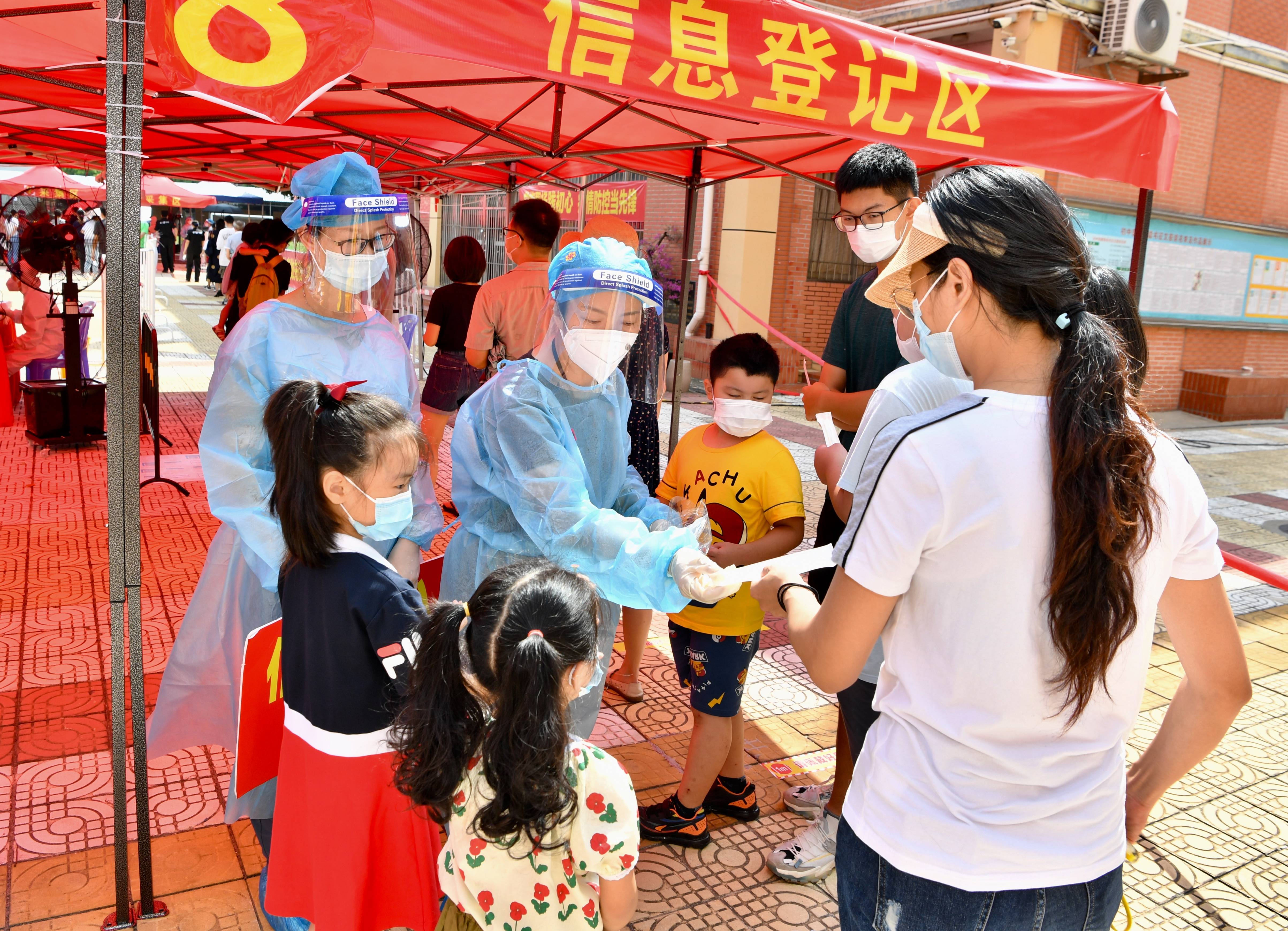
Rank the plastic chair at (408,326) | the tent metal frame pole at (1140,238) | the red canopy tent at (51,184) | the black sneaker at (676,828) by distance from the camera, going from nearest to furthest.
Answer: the black sneaker at (676,828) < the plastic chair at (408,326) < the tent metal frame pole at (1140,238) < the red canopy tent at (51,184)

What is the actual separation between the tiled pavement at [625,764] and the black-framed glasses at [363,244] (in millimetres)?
1829

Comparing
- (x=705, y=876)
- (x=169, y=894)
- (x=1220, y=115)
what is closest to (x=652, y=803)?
(x=705, y=876)

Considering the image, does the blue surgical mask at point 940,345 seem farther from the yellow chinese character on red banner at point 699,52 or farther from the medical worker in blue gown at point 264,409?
the medical worker in blue gown at point 264,409

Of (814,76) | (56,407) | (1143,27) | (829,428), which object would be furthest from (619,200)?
(829,428)

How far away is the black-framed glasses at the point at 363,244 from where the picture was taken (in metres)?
2.56

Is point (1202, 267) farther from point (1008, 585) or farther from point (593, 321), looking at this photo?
point (1008, 585)

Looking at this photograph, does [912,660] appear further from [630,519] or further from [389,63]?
[389,63]

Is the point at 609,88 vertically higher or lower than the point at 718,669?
higher

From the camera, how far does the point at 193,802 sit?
3006 millimetres

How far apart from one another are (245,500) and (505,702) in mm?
1164

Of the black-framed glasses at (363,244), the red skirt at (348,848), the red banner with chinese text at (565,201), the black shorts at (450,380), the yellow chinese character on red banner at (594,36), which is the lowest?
the red skirt at (348,848)

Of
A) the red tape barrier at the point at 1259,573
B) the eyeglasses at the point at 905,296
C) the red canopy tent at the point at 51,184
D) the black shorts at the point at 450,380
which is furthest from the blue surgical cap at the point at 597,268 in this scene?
the red canopy tent at the point at 51,184

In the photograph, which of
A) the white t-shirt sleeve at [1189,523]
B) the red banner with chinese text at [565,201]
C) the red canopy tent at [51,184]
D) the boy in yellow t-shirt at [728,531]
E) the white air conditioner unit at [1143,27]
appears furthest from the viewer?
the red canopy tent at [51,184]

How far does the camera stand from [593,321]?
2.26m
